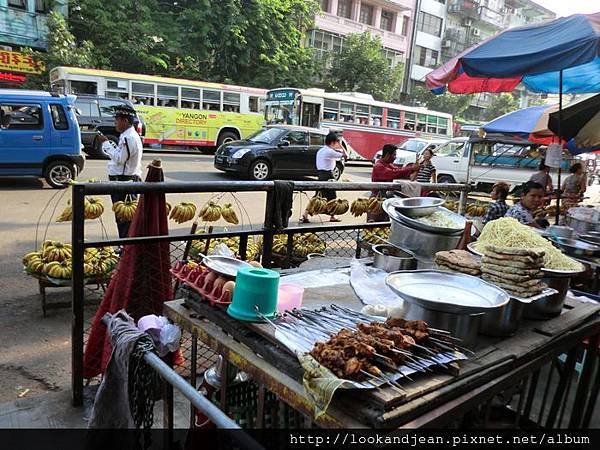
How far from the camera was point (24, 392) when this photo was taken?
3.14 metres

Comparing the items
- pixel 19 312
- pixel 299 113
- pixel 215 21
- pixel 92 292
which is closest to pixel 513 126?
pixel 92 292

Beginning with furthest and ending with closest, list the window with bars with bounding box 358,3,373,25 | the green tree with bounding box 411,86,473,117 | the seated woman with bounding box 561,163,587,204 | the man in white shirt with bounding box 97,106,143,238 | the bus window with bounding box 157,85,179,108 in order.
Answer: the green tree with bounding box 411,86,473,117, the window with bars with bounding box 358,3,373,25, the bus window with bounding box 157,85,179,108, the seated woman with bounding box 561,163,587,204, the man in white shirt with bounding box 97,106,143,238

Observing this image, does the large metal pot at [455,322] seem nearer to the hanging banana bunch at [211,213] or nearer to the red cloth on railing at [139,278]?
the red cloth on railing at [139,278]

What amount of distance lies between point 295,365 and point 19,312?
399 cm

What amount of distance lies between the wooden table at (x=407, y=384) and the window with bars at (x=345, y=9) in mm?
36620

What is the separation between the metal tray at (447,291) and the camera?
1.72m

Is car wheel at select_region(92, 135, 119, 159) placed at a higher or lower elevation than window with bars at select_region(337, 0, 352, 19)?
lower

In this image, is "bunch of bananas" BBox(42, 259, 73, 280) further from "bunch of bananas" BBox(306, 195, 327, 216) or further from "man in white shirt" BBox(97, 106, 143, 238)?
"bunch of bananas" BBox(306, 195, 327, 216)

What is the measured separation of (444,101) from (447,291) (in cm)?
3885

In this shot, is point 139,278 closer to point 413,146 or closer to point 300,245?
point 300,245

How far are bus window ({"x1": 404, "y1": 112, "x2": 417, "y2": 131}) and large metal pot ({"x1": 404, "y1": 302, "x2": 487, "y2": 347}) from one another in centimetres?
2355

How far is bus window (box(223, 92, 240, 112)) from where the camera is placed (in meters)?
20.0

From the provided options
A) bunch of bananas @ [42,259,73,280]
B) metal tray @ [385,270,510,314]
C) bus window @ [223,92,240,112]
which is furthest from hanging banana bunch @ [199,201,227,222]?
bus window @ [223,92,240,112]

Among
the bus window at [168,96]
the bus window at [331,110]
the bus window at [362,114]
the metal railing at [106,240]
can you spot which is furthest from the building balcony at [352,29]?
the metal railing at [106,240]
